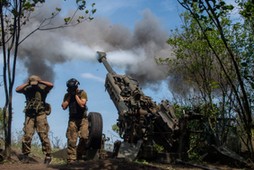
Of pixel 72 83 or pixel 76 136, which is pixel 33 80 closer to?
pixel 72 83

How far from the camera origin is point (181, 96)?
20.2 meters

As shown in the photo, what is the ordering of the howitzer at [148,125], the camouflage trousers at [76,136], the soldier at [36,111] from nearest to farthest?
the camouflage trousers at [76,136] < the soldier at [36,111] < the howitzer at [148,125]

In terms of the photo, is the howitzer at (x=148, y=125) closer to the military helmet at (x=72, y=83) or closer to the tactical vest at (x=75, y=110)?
the tactical vest at (x=75, y=110)

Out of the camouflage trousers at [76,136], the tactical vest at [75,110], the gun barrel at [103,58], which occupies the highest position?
the gun barrel at [103,58]

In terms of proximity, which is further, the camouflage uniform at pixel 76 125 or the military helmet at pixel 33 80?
the military helmet at pixel 33 80

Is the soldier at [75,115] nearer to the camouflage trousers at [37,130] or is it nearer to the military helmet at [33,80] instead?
the camouflage trousers at [37,130]

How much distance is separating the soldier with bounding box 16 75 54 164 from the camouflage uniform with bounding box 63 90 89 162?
570 millimetres

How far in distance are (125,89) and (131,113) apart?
130cm

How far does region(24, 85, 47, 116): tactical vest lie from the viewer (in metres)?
10.4

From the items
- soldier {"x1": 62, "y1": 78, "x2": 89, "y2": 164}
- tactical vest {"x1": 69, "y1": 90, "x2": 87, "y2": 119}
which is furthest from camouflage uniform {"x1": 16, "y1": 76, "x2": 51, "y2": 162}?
tactical vest {"x1": 69, "y1": 90, "x2": 87, "y2": 119}

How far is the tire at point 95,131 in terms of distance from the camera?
34.3ft

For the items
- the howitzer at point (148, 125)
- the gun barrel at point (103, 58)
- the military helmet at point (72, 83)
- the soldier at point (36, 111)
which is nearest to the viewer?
the military helmet at point (72, 83)

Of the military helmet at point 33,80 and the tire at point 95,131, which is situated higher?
the military helmet at point 33,80

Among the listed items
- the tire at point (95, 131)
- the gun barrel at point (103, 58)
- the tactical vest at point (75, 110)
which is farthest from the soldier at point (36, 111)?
the gun barrel at point (103, 58)
